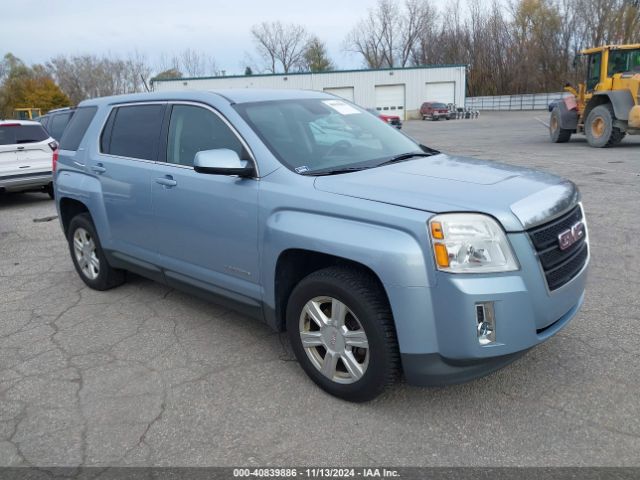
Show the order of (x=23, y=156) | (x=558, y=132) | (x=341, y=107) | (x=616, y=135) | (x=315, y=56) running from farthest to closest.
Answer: (x=315, y=56)
(x=558, y=132)
(x=616, y=135)
(x=23, y=156)
(x=341, y=107)

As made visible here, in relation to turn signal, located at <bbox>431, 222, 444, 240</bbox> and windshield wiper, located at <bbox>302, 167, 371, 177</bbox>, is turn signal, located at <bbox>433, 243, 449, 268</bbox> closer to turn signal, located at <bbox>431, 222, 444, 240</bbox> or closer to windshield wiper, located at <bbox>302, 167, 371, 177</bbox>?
turn signal, located at <bbox>431, 222, 444, 240</bbox>

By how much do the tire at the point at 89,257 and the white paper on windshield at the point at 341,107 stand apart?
2.46 m

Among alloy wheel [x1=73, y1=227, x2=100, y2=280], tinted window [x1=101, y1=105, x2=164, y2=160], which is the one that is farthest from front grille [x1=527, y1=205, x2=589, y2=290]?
alloy wheel [x1=73, y1=227, x2=100, y2=280]

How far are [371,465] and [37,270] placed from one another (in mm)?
4992

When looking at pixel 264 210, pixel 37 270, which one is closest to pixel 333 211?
pixel 264 210

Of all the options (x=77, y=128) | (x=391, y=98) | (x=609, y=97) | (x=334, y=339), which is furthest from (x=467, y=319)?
(x=391, y=98)

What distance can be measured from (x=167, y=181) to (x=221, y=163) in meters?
0.85

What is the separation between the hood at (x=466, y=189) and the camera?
2719mm

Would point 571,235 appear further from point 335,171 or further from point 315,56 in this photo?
point 315,56

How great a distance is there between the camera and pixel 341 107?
432 cm

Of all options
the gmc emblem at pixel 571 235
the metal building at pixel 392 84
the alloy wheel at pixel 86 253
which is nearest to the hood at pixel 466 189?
the gmc emblem at pixel 571 235

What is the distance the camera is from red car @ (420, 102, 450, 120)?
44.9m

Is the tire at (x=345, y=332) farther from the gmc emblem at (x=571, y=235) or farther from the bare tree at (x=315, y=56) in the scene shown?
the bare tree at (x=315, y=56)

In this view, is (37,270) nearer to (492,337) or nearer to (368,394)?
(368,394)
